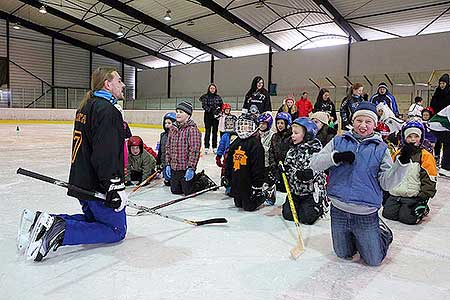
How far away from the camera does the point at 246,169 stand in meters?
3.63

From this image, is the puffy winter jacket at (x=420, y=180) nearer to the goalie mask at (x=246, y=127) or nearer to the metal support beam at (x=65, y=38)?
the goalie mask at (x=246, y=127)

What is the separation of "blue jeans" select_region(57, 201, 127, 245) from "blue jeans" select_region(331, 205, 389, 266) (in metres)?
1.34

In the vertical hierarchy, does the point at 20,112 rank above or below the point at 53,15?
below

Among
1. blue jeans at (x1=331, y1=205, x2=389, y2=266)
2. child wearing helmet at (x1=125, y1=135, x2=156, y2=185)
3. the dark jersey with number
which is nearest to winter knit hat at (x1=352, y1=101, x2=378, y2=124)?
blue jeans at (x1=331, y1=205, x2=389, y2=266)

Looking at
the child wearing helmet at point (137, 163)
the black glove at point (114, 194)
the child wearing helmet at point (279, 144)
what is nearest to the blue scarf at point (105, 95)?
the black glove at point (114, 194)

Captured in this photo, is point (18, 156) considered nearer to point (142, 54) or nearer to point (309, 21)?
point (309, 21)

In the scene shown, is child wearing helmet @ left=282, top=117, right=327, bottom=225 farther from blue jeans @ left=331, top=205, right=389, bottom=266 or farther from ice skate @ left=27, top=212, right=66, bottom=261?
ice skate @ left=27, top=212, right=66, bottom=261

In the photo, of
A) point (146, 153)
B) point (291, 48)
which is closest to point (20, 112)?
point (291, 48)

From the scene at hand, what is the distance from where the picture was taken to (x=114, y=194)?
230cm

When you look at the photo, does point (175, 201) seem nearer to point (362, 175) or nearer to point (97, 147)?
point (97, 147)

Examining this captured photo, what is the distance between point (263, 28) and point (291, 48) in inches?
75.1

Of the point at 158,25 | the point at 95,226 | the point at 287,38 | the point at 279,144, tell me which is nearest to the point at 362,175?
the point at 95,226

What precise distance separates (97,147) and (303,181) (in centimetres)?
160

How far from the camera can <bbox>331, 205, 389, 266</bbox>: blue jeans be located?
92.7 inches
